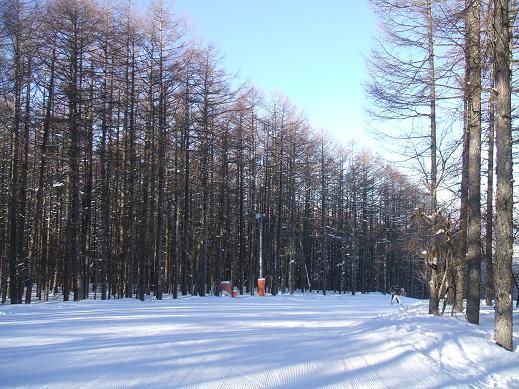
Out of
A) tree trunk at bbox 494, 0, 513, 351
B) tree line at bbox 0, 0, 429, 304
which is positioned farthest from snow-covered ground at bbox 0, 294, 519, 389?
tree line at bbox 0, 0, 429, 304

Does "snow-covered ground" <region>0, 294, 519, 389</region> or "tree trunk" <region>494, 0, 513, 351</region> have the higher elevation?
"tree trunk" <region>494, 0, 513, 351</region>

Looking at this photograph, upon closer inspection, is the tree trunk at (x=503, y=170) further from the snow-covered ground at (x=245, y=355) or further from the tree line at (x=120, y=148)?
the tree line at (x=120, y=148)

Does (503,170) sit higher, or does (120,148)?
(120,148)

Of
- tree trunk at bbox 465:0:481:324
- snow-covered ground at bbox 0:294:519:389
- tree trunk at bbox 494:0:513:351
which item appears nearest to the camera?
snow-covered ground at bbox 0:294:519:389

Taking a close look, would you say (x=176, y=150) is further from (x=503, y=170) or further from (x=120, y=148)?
(x=503, y=170)

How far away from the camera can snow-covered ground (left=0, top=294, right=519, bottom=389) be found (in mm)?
5777

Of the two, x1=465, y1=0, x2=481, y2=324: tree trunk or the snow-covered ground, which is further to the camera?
x1=465, y1=0, x2=481, y2=324: tree trunk

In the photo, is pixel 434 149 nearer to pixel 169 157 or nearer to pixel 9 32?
pixel 9 32

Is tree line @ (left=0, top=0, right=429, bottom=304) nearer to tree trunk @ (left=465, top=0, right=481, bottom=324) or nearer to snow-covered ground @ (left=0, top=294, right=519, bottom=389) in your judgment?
tree trunk @ (left=465, top=0, right=481, bottom=324)

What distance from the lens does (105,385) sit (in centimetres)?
531

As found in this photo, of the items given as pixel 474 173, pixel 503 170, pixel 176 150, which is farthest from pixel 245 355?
pixel 176 150

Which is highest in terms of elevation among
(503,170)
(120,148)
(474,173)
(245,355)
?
(120,148)

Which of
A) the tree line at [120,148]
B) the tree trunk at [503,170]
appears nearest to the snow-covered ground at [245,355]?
the tree trunk at [503,170]

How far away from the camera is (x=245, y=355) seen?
7.09 m
